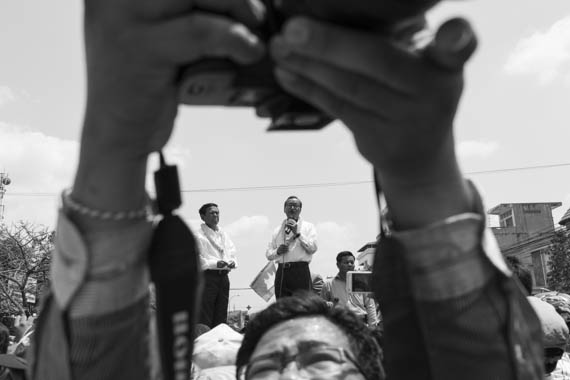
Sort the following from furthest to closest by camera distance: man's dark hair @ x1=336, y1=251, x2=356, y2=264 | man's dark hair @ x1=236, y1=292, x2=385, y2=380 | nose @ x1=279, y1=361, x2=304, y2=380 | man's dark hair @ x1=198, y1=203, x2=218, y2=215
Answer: man's dark hair @ x1=336, y1=251, x2=356, y2=264 < man's dark hair @ x1=198, y1=203, x2=218, y2=215 < man's dark hair @ x1=236, y1=292, x2=385, y2=380 < nose @ x1=279, y1=361, x2=304, y2=380

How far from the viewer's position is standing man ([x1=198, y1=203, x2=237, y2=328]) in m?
6.48

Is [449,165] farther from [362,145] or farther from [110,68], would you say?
[110,68]

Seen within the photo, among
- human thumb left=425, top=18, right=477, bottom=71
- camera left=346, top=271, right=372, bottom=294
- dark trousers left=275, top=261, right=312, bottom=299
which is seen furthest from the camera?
dark trousers left=275, top=261, right=312, bottom=299

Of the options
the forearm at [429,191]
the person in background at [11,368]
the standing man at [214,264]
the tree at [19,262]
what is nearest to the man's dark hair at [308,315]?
the forearm at [429,191]

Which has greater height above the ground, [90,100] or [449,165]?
[90,100]

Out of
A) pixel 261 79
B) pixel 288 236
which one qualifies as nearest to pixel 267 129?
pixel 261 79

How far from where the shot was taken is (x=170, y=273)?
0.95 m

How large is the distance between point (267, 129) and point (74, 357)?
1.65 feet

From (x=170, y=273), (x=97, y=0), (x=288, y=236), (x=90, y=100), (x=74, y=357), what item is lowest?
(x=74, y=357)

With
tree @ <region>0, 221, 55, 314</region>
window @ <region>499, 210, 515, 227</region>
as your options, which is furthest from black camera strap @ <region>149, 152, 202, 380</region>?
window @ <region>499, 210, 515, 227</region>

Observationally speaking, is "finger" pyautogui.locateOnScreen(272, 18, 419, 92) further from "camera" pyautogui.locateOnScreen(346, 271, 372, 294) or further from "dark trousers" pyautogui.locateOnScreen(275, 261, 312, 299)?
"dark trousers" pyautogui.locateOnScreen(275, 261, 312, 299)

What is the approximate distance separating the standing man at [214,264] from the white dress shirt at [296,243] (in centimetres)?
51

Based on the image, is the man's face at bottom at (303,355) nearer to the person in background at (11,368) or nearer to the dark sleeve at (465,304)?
the dark sleeve at (465,304)

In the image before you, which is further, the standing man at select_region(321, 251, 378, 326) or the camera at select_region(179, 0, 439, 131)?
the standing man at select_region(321, 251, 378, 326)
